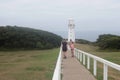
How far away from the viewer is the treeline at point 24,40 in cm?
7475

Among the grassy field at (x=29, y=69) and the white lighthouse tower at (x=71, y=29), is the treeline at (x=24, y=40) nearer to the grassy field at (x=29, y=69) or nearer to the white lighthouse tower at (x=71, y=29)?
the white lighthouse tower at (x=71, y=29)

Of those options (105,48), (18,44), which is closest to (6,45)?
(18,44)

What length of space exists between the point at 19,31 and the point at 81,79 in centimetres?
7003

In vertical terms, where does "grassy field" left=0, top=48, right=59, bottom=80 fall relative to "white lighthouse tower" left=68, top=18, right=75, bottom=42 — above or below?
below

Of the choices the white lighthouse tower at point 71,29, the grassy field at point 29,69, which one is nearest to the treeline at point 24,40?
the white lighthouse tower at point 71,29

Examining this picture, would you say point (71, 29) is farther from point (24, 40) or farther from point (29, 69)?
point (24, 40)

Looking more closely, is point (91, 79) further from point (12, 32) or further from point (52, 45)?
point (12, 32)

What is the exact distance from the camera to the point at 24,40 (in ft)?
255

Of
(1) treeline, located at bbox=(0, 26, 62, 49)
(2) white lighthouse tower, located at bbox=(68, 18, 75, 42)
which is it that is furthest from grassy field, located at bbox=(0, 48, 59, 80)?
(1) treeline, located at bbox=(0, 26, 62, 49)

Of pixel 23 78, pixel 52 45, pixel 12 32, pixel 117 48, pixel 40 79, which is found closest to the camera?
pixel 40 79

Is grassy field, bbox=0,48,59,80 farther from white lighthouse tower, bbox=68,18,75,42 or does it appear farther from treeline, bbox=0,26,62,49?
treeline, bbox=0,26,62,49

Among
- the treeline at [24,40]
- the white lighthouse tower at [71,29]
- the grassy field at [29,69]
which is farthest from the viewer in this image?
the treeline at [24,40]

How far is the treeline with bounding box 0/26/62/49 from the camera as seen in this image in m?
74.8

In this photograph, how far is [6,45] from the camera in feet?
247
